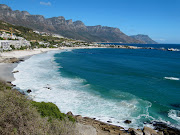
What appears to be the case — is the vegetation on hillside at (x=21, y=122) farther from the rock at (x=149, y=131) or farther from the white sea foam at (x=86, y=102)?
the white sea foam at (x=86, y=102)

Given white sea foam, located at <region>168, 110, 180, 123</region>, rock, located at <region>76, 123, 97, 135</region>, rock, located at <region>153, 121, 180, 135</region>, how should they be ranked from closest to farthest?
rock, located at <region>76, 123, 97, 135</region>, rock, located at <region>153, 121, 180, 135</region>, white sea foam, located at <region>168, 110, 180, 123</region>

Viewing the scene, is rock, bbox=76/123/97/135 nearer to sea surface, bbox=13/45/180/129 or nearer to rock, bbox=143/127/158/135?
sea surface, bbox=13/45/180/129

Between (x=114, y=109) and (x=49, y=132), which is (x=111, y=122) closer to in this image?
(x=114, y=109)

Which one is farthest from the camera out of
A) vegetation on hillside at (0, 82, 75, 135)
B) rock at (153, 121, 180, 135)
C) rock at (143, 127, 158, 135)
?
rock at (153, 121, 180, 135)

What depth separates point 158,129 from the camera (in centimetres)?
1650

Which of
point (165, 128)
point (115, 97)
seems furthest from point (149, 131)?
point (115, 97)

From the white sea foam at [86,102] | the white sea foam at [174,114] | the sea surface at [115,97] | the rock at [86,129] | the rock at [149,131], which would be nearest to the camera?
the rock at [86,129]

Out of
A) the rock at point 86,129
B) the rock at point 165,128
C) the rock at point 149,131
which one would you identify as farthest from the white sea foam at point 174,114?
the rock at point 86,129

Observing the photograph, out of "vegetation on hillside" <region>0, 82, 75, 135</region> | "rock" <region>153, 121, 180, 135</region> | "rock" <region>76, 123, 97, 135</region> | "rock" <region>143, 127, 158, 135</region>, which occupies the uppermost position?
"vegetation on hillside" <region>0, 82, 75, 135</region>

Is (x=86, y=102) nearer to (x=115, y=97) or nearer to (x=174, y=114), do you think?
(x=115, y=97)

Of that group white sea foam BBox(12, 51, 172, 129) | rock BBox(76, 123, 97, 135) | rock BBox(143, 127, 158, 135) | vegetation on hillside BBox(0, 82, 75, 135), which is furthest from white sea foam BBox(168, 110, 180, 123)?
vegetation on hillside BBox(0, 82, 75, 135)

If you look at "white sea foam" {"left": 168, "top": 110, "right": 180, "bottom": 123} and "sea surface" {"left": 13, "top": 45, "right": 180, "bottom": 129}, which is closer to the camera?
"white sea foam" {"left": 168, "top": 110, "right": 180, "bottom": 123}

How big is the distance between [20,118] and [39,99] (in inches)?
570

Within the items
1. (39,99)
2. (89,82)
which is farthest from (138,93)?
(39,99)
